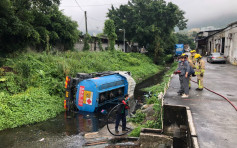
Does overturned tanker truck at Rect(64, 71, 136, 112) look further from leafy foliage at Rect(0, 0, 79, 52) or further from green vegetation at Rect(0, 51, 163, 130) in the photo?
leafy foliage at Rect(0, 0, 79, 52)

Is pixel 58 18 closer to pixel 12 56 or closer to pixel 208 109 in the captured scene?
pixel 12 56

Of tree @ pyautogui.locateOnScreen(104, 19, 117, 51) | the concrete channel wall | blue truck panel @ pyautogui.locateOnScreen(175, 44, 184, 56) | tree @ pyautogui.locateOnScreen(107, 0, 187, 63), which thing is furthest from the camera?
blue truck panel @ pyautogui.locateOnScreen(175, 44, 184, 56)

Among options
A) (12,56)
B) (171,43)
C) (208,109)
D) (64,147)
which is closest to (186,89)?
(208,109)

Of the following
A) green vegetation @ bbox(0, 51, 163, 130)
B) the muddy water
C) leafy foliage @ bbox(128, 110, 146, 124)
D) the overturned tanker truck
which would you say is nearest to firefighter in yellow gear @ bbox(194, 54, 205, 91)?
leafy foliage @ bbox(128, 110, 146, 124)

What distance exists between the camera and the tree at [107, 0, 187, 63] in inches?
1278

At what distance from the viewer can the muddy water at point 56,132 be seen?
7.22m

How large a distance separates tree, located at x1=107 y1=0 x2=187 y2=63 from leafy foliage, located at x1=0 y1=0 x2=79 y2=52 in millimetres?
15049

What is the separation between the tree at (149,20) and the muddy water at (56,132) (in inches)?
981

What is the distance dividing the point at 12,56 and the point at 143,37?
24773mm

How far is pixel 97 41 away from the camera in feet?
100

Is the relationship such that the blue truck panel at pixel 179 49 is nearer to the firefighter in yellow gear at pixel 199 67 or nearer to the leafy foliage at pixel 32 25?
the leafy foliage at pixel 32 25

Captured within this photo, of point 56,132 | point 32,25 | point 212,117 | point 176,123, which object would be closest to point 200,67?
Answer: point 212,117

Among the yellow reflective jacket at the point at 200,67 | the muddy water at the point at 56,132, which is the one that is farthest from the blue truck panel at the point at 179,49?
the muddy water at the point at 56,132

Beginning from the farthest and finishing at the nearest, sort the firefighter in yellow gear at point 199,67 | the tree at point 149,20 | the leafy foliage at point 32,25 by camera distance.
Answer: the tree at point 149,20 < the leafy foliage at point 32,25 < the firefighter in yellow gear at point 199,67
